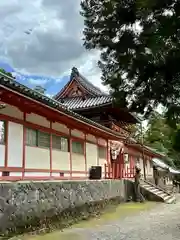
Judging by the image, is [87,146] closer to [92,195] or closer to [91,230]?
[92,195]

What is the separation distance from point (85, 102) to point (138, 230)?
16.3 m

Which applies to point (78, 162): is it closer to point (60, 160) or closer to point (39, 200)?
point (60, 160)

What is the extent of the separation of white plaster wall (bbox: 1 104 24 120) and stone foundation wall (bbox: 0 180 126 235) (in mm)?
2492

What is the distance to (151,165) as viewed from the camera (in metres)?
39.9

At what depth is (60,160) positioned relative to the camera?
50.0 ft

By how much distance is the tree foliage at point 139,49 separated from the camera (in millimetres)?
5168

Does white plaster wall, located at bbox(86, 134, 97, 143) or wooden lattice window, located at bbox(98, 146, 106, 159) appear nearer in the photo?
white plaster wall, located at bbox(86, 134, 97, 143)

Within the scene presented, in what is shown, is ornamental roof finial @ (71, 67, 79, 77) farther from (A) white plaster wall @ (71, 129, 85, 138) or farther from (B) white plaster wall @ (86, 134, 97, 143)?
(A) white plaster wall @ (71, 129, 85, 138)

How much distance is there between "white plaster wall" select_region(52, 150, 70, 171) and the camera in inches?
577

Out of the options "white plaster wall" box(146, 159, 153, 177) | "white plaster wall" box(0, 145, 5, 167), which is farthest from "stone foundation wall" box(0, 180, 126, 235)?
"white plaster wall" box(146, 159, 153, 177)

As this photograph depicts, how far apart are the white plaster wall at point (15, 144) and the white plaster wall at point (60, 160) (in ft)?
8.68

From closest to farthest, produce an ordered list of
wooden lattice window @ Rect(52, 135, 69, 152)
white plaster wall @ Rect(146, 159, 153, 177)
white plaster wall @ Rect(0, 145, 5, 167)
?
white plaster wall @ Rect(0, 145, 5, 167) → wooden lattice window @ Rect(52, 135, 69, 152) → white plaster wall @ Rect(146, 159, 153, 177)

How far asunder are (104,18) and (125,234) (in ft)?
20.9

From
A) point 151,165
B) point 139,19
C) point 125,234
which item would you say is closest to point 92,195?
point 125,234
